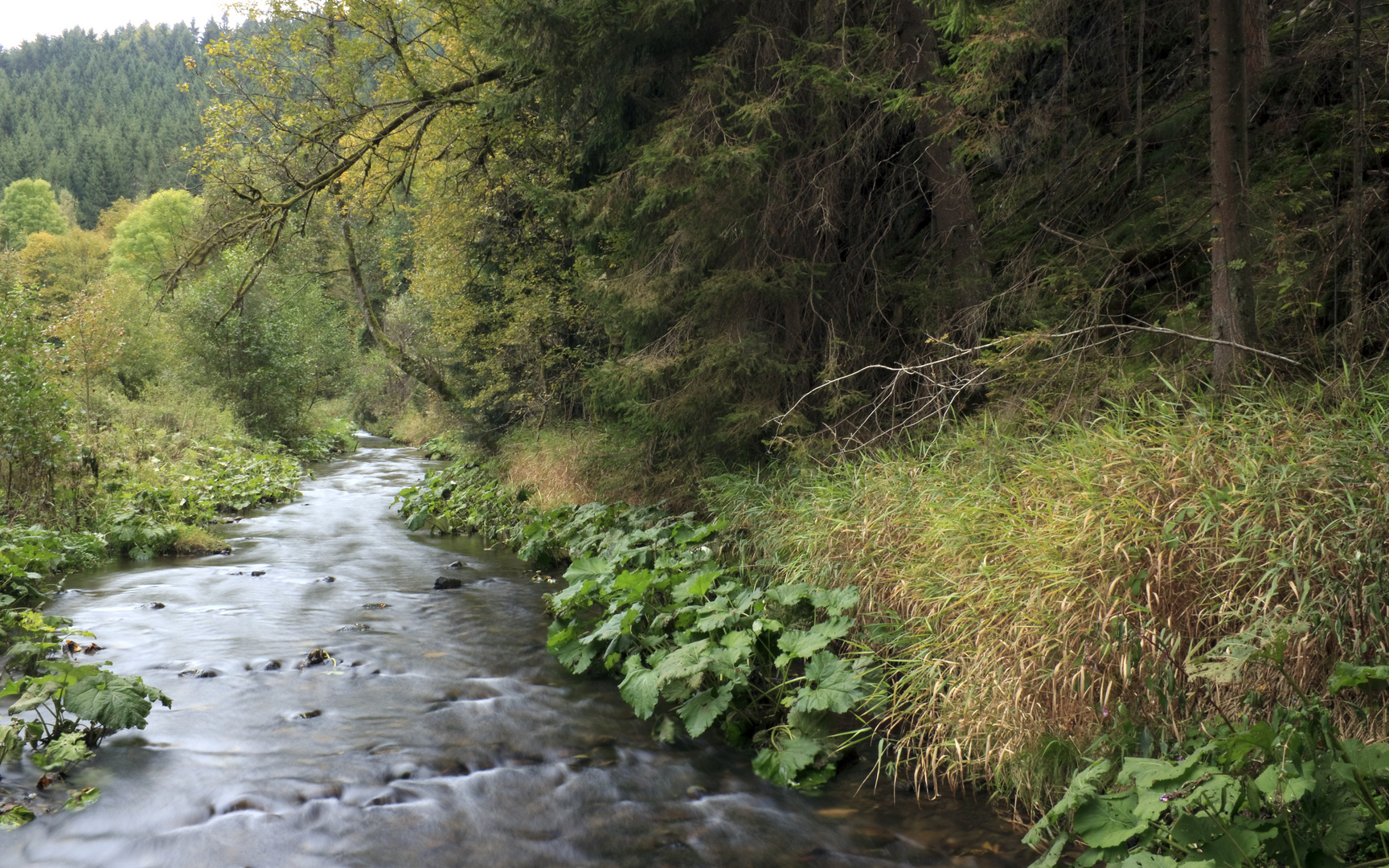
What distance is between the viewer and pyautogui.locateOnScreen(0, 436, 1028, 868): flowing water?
4.06m

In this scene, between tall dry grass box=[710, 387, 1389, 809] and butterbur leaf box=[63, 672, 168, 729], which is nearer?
tall dry grass box=[710, 387, 1389, 809]

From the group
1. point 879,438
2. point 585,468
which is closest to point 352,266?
point 585,468

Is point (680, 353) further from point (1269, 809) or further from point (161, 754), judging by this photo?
point (1269, 809)

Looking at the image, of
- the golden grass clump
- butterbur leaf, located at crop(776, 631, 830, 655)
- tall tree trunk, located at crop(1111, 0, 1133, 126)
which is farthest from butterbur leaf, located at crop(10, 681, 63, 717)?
tall tree trunk, located at crop(1111, 0, 1133, 126)

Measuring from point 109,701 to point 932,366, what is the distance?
6417mm

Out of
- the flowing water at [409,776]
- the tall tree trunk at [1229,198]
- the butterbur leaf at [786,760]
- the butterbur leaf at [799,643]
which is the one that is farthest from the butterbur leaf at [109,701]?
the tall tree trunk at [1229,198]

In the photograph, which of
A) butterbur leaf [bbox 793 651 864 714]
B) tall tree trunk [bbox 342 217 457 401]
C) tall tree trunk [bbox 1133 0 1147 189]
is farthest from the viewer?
tall tree trunk [bbox 342 217 457 401]

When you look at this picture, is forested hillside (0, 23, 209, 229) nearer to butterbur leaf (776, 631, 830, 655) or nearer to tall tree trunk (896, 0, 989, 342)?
tall tree trunk (896, 0, 989, 342)

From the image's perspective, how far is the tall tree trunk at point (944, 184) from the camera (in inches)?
293

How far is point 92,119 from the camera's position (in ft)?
319

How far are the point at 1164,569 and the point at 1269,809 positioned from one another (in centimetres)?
115

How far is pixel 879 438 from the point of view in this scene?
7.61m

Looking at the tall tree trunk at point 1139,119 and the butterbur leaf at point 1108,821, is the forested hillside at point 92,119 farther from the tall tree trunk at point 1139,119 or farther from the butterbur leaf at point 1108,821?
the butterbur leaf at point 1108,821

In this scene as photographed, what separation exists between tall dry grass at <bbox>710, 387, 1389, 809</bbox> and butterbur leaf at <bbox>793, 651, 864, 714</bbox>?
272mm
